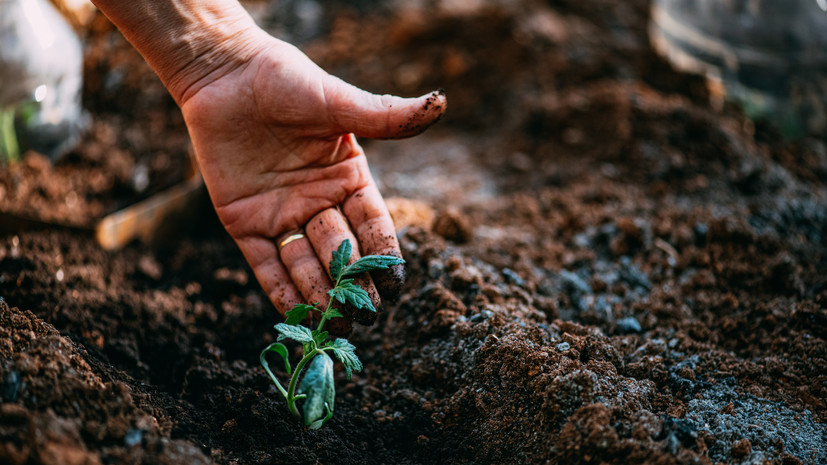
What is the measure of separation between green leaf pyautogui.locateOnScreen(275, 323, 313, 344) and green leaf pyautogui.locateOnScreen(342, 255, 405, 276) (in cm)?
22

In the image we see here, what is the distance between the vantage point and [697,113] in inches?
135

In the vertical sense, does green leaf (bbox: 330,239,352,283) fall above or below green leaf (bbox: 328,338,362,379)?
above

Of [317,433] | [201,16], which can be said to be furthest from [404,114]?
[317,433]

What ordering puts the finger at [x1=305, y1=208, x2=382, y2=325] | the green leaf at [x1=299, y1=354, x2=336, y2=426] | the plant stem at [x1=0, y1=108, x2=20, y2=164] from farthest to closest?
the plant stem at [x1=0, y1=108, x2=20, y2=164] → the finger at [x1=305, y1=208, x2=382, y2=325] → the green leaf at [x1=299, y1=354, x2=336, y2=426]

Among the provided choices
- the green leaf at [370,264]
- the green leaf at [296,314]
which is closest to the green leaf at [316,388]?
the green leaf at [296,314]

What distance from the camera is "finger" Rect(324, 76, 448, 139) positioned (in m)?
1.86

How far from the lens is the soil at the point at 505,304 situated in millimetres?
1682

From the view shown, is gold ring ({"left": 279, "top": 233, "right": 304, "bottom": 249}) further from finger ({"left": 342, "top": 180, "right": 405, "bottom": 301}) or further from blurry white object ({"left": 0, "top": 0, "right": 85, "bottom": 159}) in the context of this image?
blurry white object ({"left": 0, "top": 0, "right": 85, "bottom": 159})

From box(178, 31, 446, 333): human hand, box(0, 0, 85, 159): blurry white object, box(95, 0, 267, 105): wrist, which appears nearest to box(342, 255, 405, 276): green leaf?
box(178, 31, 446, 333): human hand

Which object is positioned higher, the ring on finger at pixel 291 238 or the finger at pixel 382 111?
the finger at pixel 382 111

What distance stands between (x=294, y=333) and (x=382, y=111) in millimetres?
742

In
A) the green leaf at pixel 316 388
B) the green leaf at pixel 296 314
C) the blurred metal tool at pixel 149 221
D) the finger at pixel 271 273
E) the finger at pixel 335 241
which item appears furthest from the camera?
the blurred metal tool at pixel 149 221

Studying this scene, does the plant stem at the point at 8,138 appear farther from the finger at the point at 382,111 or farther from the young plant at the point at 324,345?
the young plant at the point at 324,345

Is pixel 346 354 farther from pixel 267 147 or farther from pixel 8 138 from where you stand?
pixel 8 138
